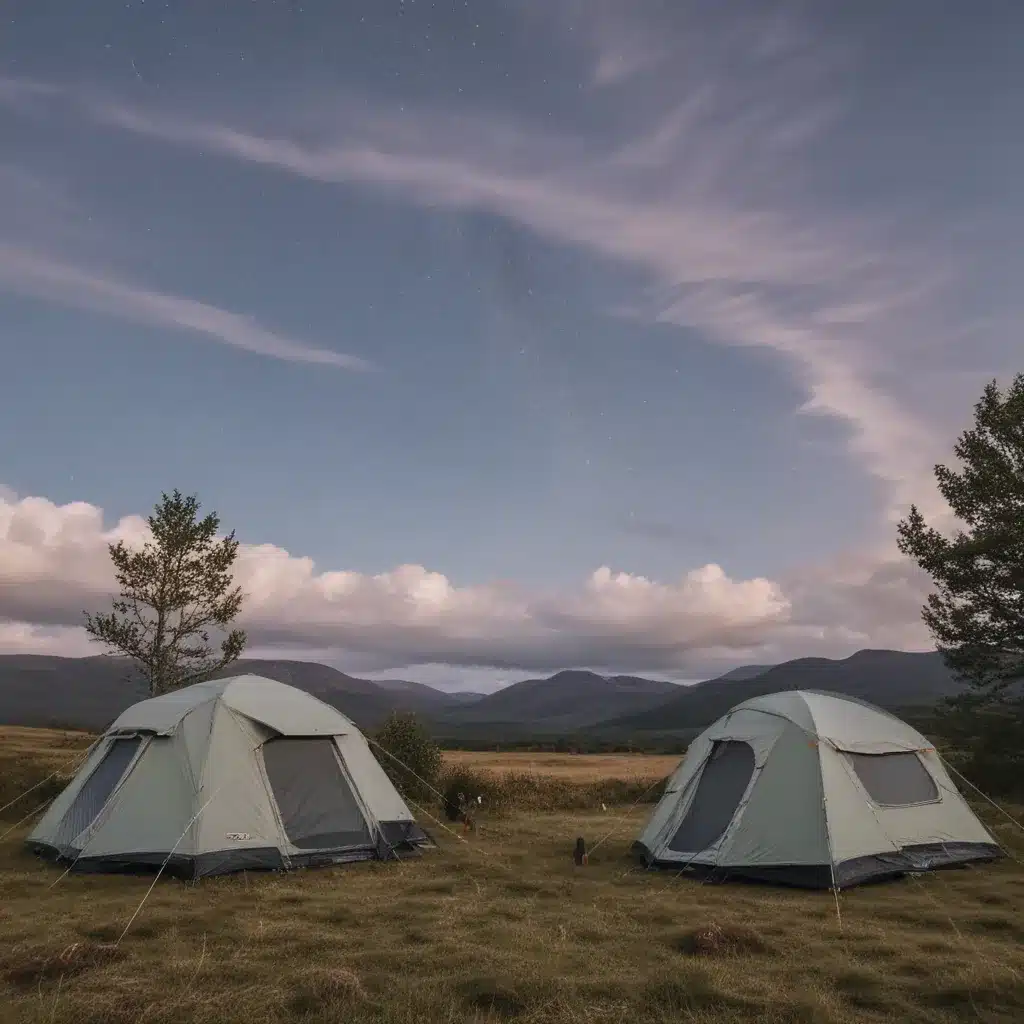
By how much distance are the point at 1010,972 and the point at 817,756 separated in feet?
18.7

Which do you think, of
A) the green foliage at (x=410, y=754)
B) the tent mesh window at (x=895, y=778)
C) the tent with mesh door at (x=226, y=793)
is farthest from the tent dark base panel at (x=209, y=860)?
the green foliage at (x=410, y=754)

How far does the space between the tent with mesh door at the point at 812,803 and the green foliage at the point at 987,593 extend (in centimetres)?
1455

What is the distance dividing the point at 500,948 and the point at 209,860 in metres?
6.34

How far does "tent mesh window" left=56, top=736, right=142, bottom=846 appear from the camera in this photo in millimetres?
15047

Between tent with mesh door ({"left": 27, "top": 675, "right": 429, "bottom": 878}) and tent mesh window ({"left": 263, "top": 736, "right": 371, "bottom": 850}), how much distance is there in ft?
0.06

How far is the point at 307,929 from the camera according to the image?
33.9ft

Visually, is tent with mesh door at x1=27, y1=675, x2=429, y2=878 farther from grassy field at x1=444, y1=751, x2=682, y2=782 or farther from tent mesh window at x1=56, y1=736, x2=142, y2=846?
grassy field at x1=444, y1=751, x2=682, y2=782

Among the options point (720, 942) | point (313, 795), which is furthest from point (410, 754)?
point (720, 942)

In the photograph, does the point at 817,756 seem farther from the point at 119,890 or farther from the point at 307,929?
the point at 119,890

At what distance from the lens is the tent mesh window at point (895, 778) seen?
14484 millimetres

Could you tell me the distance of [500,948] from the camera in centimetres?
949

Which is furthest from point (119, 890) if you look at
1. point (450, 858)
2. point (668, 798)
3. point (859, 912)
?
point (859, 912)

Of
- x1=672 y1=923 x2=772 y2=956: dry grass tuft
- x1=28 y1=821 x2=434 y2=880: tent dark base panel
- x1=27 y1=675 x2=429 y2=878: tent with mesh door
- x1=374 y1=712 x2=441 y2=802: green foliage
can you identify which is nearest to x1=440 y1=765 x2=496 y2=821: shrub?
x1=374 y1=712 x2=441 y2=802: green foliage

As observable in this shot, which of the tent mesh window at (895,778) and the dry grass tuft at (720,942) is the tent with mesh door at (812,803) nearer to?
the tent mesh window at (895,778)
